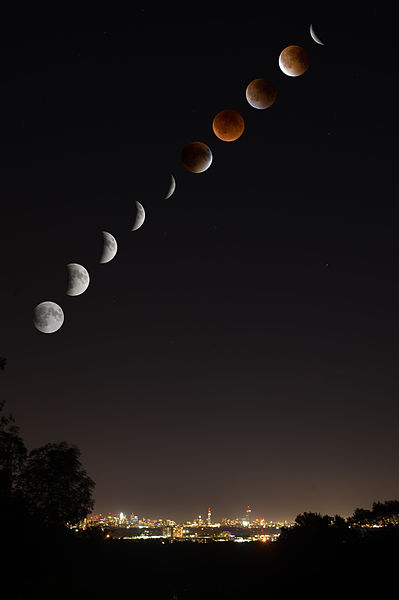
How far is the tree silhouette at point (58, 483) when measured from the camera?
39.8 metres

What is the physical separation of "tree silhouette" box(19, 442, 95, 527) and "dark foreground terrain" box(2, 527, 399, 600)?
4046 mm

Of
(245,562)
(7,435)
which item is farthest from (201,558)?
(7,435)

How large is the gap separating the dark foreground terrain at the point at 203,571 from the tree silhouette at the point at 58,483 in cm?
405

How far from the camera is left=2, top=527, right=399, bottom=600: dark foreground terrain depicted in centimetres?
1956

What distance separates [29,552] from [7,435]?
5431 mm

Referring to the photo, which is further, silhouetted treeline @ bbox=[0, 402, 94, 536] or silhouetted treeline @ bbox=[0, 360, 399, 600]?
silhouetted treeline @ bbox=[0, 402, 94, 536]

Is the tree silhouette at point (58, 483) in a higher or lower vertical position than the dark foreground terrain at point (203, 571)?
higher

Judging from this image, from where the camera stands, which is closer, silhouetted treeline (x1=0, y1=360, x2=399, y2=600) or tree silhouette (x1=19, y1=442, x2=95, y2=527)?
silhouetted treeline (x1=0, y1=360, x2=399, y2=600)

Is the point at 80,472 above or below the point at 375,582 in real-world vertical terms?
above

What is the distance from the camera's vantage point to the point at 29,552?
62.5 ft

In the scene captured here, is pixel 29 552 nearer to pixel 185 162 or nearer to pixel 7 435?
pixel 7 435

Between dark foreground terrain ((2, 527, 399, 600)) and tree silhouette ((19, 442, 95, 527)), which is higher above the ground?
tree silhouette ((19, 442, 95, 527))

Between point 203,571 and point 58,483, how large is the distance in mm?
13525

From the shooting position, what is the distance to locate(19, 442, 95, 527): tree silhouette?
39.8 meters
